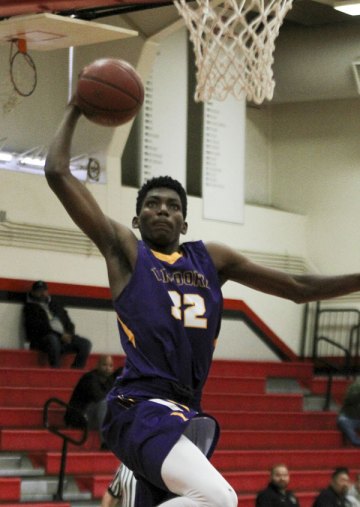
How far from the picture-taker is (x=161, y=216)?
4496 millimetres

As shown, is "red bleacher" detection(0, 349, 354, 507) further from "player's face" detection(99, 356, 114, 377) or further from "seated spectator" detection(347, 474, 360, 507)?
"seated spectator" detection(347, 474, 360, 507)

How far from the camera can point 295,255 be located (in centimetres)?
1589

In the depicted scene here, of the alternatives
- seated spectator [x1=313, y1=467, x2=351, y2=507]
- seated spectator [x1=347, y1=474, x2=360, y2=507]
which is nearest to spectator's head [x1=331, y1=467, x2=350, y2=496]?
seated spectator [x1=313, y1=467, x2=351, y2=507]

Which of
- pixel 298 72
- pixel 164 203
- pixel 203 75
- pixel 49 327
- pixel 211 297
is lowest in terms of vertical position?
pixel 49 327

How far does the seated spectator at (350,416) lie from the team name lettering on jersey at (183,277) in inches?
354

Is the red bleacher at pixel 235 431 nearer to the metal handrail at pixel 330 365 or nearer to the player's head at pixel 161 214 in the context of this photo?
the metal handrail at pixel 330 365

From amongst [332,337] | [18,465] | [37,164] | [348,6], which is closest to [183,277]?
[18,465]

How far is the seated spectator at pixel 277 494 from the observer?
10399mm

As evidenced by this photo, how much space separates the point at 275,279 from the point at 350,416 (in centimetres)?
898

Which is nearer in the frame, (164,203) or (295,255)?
(164,203)

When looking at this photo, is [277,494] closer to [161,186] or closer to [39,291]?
[39,291]

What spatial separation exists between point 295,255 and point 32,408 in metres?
5.74

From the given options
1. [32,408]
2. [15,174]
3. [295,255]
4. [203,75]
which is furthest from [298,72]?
[203,75]

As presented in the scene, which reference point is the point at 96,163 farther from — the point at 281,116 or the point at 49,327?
the point at 281,116
